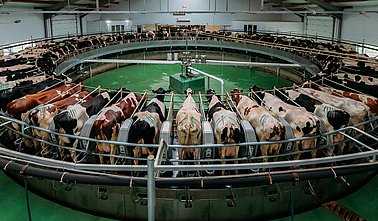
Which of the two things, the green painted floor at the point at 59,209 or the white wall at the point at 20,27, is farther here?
the white wall at the point at 20,27

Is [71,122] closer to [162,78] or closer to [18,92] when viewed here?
[18,92]

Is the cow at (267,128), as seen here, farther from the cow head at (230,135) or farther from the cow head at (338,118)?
the cow head at (338,118)

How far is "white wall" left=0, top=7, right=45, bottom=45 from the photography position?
14102 mm

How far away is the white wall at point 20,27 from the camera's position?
555 inches

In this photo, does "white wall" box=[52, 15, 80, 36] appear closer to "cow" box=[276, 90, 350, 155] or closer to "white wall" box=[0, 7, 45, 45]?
"white wall" box=[0, 7, 45, 45]

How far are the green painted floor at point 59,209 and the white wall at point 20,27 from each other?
36.6 feet

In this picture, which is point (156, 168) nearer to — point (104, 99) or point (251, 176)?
point (251, 176)

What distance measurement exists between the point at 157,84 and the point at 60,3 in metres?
7.32

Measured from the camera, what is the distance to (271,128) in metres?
4.58

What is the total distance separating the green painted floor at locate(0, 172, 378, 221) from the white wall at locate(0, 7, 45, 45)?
11166mm

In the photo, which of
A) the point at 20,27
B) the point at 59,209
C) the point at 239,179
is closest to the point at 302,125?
the point at 239,179

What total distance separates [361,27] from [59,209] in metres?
13.9

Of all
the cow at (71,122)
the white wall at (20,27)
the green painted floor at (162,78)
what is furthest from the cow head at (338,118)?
the white wall at (20,27)

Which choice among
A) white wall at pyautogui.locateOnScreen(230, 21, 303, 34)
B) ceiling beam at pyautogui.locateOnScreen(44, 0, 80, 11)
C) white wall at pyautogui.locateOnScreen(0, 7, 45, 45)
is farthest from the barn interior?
white wall at pyautogui.locateOnScreen(230, 21, 303, 34)
